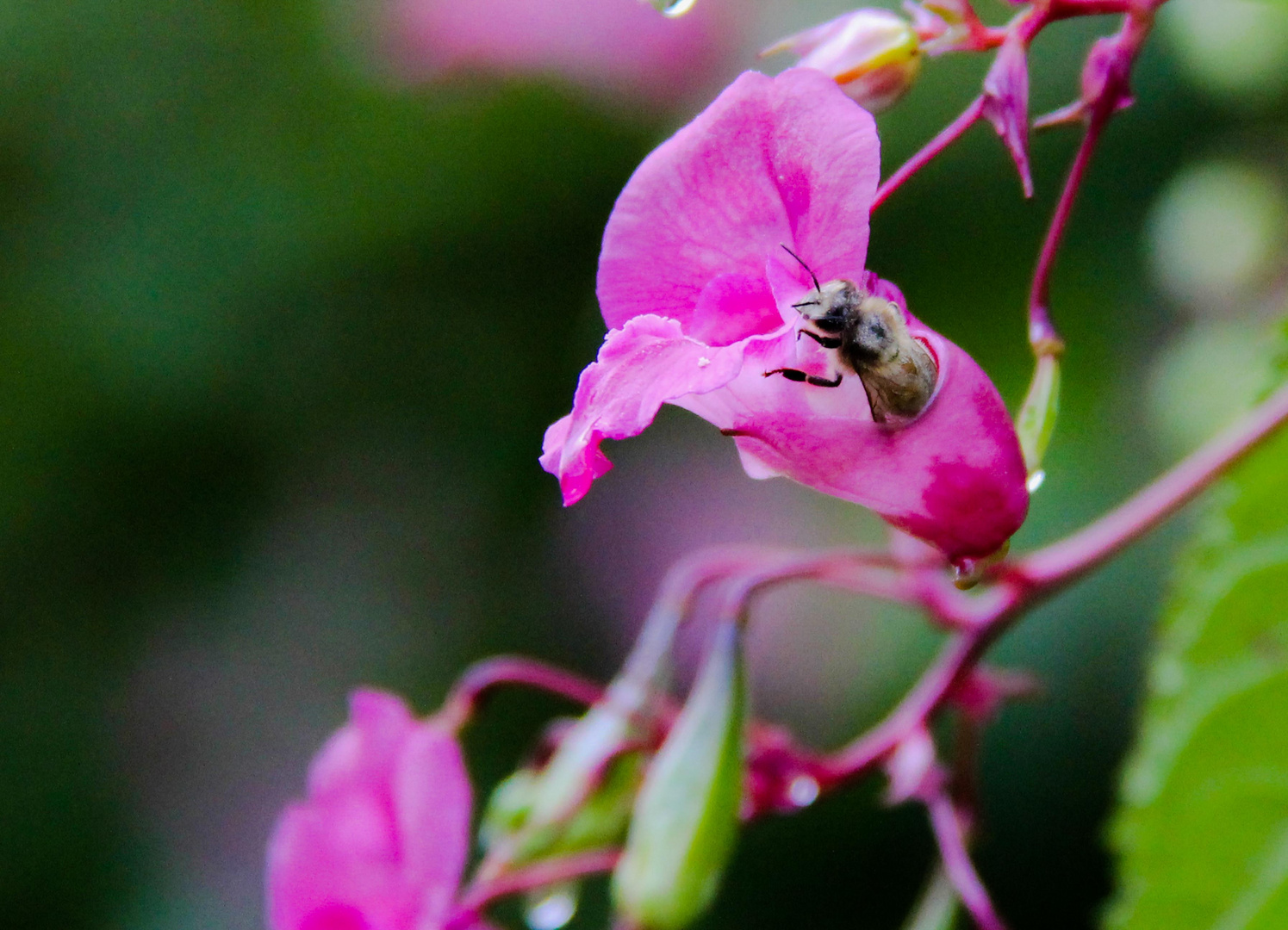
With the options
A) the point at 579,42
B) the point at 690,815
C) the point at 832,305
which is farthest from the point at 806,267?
the point at 579,42

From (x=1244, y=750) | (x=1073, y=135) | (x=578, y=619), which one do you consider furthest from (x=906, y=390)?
(x=578, y=619)

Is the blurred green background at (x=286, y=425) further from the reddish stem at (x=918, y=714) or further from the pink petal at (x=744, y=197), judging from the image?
the pink petal at (x=744, y=197)

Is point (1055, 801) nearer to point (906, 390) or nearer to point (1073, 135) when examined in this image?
point (1073, 135)

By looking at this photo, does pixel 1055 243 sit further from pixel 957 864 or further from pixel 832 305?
pixel 957 864

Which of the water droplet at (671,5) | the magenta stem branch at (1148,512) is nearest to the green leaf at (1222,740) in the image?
the magenta stem branch at (1148,512)

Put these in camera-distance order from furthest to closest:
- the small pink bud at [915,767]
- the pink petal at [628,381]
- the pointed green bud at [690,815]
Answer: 1. the small pink bud at [915,767]
2. the pointed green bud at [690,815]
3. the pink petal at [628,381]
